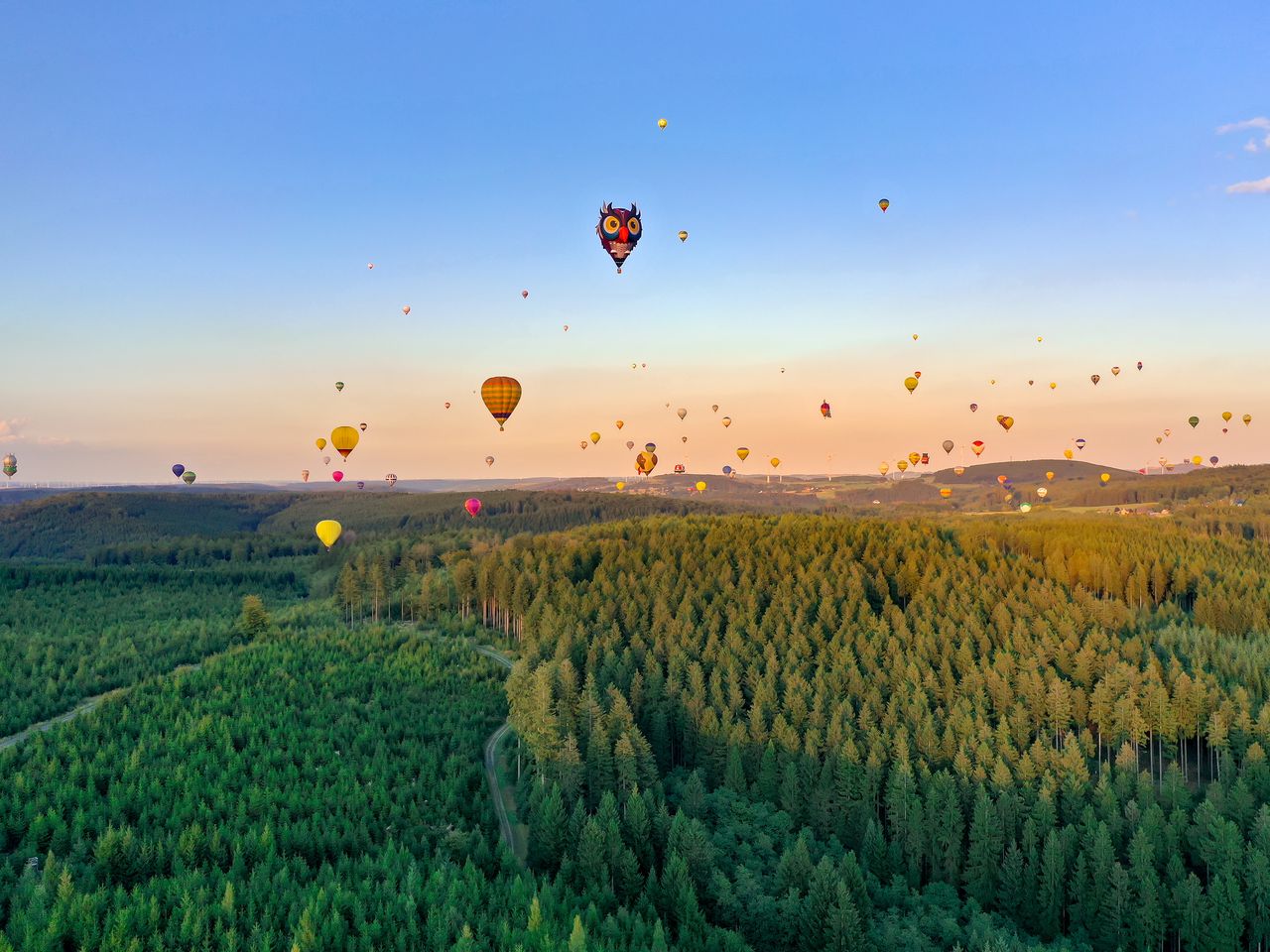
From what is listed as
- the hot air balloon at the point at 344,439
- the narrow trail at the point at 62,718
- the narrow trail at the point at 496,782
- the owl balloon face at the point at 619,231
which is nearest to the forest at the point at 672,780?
the narrow trail at the point at 496,782

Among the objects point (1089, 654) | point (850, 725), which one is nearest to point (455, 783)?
point (850, 725)

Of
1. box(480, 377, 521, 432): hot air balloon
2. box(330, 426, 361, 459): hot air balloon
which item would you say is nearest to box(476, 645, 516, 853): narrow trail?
box(480, 377, 521, 432): hot air balloon

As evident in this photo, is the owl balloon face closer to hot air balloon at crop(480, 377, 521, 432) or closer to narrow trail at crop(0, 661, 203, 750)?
hot air balloon at crop(480, 377, 521, 432)

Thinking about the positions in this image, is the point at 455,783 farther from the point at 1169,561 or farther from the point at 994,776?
the point at 1169,561

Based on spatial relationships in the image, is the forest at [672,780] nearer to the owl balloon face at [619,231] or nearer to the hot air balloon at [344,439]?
the hot air balloon at [344,439]

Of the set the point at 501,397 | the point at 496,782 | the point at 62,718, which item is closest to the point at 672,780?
the point at 496,782

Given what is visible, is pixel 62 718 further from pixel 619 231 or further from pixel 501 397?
pixel 619 231
